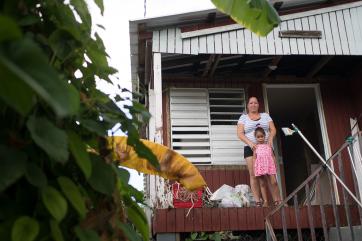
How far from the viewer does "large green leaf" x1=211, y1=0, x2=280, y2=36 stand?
2.43m

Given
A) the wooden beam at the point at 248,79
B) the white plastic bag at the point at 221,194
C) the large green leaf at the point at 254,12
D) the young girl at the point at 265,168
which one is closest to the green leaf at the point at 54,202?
the large green leaf at the point at 254,12

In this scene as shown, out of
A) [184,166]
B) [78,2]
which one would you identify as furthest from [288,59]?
[78,2]

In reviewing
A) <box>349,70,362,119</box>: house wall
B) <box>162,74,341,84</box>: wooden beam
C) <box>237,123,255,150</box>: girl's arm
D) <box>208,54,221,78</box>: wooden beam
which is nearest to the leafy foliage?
<box>237,123,255,150</box>: girl's arm

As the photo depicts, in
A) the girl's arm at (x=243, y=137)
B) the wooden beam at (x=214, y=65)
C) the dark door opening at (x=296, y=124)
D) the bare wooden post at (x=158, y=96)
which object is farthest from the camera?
the dark door opening at (x=296, y=124)

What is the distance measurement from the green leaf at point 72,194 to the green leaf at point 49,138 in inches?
6.9

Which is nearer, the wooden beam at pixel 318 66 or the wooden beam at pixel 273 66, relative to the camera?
the wooden beam at pixel 273 66

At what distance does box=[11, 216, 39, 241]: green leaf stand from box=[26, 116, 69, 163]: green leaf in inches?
7.3

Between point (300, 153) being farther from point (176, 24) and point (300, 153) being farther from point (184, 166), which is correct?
point (184, 166)

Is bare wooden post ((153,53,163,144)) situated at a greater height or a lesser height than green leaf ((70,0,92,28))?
greater

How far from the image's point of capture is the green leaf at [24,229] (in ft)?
3.23

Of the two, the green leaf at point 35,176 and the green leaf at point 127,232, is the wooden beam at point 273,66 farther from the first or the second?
the green leaf at point 35,176

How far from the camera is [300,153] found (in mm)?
12383

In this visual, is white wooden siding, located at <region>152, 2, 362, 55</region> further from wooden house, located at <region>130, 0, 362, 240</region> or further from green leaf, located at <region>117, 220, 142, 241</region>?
green leaf, located at <region>117, 220, 142, 241</region>

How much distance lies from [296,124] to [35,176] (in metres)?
11.7
